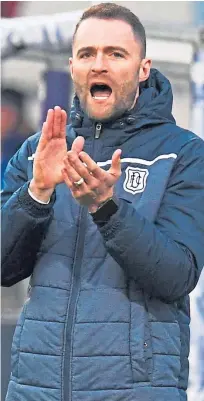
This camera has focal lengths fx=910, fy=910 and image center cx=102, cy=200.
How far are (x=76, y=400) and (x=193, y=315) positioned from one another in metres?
1.93

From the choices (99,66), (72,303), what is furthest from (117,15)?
(72,303)

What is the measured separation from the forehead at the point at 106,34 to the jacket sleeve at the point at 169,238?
1.21 ft

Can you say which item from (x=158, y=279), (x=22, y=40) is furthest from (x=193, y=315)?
(x=158, y=279)

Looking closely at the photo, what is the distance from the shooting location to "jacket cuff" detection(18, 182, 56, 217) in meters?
2.37

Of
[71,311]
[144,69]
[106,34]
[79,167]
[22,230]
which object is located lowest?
[71,311]

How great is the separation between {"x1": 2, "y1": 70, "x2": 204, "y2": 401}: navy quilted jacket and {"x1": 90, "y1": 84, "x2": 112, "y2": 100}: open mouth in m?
0.09

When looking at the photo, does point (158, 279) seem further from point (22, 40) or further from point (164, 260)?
point (22, 40)

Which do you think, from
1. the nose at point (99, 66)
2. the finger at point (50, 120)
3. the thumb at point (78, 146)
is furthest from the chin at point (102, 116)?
A: the thumb at point (78, 146)

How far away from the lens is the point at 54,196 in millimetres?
2432

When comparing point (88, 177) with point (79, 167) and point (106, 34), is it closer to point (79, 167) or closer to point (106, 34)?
point (79, 167)

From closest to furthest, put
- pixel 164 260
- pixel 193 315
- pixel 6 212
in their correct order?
1. pixel 164 260
2. pixel 6 212
3. pixel 193 315

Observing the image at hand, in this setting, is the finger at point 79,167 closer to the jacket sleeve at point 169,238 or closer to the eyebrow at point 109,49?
the jacket sleeve at point 169,238

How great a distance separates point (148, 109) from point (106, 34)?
242 mm

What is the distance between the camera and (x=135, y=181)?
2412mm
